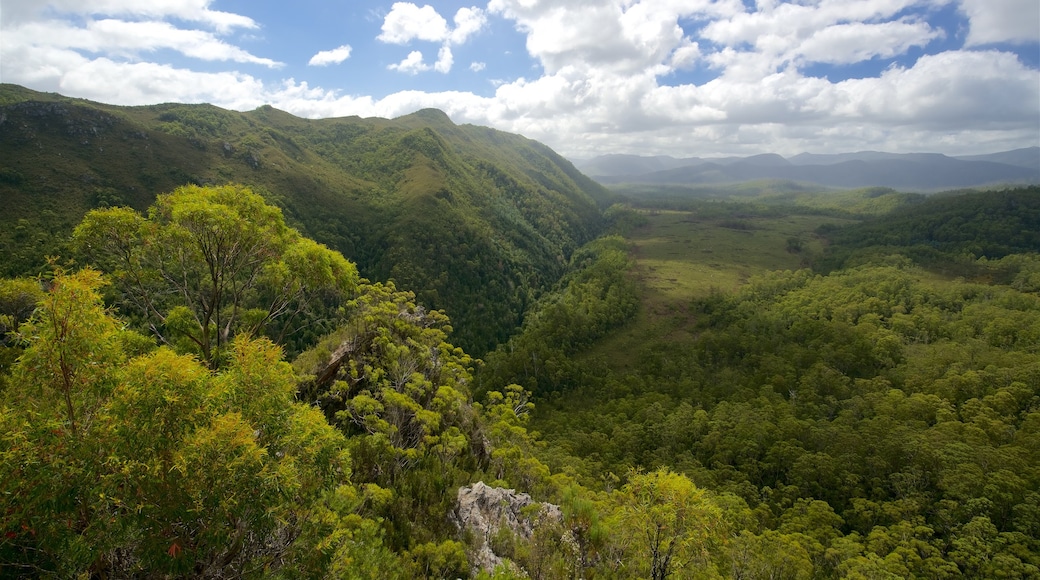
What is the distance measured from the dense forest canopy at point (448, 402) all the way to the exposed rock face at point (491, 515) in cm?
20

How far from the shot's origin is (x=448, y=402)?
26.3 meters

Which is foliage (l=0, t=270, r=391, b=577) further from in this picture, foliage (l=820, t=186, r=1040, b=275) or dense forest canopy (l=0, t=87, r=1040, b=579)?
foliage (l=820, t=186, r=1040, b=275)

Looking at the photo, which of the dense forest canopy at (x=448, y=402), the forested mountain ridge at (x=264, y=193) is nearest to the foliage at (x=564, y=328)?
the dense forest canopy at (x=448, y=402)

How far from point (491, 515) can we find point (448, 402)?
24.6 ft

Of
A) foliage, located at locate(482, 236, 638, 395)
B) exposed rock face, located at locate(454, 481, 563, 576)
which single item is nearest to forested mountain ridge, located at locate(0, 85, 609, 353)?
foliage, located at locate(482, 236, 638, 395)

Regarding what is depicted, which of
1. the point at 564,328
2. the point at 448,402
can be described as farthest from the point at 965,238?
the point at 448,402

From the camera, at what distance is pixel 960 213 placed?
198m

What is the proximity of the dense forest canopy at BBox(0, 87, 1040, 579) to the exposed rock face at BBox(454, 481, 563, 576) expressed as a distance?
7.8 inches

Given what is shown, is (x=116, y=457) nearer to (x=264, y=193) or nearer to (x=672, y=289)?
(x=264, y=193)

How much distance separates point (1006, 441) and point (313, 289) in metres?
83.3

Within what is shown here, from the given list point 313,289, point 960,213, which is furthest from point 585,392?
point 960,213

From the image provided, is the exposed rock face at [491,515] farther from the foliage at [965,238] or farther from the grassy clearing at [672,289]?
the foliage at [965,238]

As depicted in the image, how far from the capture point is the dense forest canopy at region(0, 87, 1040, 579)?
687 centimetres

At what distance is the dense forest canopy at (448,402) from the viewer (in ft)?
22.5
